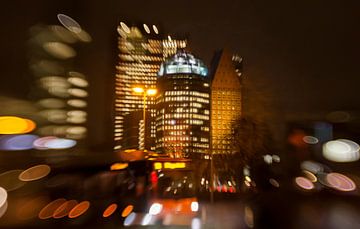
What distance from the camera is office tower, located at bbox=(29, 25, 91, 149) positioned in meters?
34.6

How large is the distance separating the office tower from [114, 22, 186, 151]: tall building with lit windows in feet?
34.4

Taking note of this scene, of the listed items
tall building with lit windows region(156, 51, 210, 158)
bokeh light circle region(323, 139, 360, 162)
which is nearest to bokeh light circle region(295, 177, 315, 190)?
bokeh light circle region(323, 139, 360, 162)

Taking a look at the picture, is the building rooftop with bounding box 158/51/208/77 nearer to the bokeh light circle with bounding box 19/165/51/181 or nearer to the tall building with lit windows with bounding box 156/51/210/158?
the tall building with lit windows with bounding box 156/51/210/158

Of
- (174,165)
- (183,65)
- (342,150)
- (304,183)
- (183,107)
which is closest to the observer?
(304,183)

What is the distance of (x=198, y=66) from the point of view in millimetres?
15141

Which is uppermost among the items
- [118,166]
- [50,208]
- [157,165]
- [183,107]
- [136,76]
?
[136,76]

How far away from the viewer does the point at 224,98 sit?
1317 centimetres

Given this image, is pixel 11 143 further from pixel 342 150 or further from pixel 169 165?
pixel 342 150

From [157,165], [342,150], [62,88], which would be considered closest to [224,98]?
[157,165]

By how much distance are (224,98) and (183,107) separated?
3745 millimetres

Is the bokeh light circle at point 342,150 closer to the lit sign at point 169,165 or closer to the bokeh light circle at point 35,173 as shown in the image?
the lit sign at point 169,165

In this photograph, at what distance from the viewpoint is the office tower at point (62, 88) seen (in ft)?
114

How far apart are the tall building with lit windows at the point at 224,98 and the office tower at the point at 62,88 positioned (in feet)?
65.7

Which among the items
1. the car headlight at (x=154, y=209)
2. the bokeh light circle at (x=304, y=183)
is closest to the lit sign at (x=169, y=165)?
the car headlight at (x=154, y=209)
